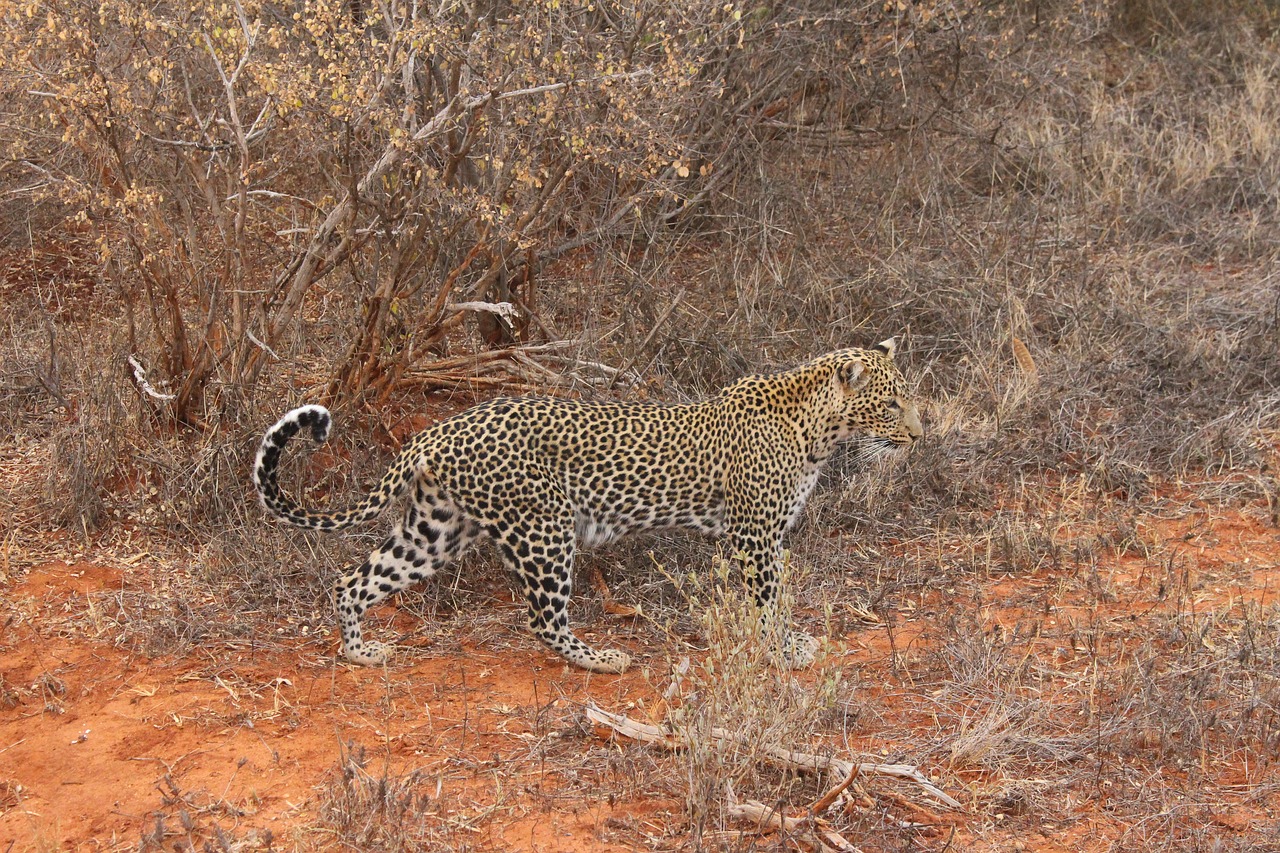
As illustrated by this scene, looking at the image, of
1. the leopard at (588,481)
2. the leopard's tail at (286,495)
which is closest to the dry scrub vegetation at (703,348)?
the leopard at (588,481)

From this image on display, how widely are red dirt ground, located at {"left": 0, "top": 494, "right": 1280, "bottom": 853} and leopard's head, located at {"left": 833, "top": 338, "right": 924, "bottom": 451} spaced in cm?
81

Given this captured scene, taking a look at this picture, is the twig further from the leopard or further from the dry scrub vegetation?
the leopard

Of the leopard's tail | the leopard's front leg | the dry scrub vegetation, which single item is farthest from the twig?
the leopard's front leg

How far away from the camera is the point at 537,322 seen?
8.37 metres

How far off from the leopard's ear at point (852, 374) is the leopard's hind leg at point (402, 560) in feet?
6.03

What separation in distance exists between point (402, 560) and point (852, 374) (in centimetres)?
222

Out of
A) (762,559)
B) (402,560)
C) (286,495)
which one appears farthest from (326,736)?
(762,559)

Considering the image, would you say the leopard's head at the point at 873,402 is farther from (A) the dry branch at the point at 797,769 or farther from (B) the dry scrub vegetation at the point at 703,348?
(A) the dry branch at the point at 797,769

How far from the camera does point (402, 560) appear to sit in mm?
6066

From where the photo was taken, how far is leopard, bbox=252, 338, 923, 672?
5930 millimetres

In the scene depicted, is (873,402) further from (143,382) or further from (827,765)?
(143,382)

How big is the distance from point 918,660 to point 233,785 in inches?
112

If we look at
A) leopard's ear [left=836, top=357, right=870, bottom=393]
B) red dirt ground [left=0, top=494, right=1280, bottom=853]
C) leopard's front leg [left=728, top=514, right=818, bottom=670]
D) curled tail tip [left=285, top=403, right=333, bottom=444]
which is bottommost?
red dirt ground [left=0, top=494, right=1280, bottom=853]

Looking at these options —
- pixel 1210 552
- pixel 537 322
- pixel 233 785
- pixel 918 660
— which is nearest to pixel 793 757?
pixel 918 660
